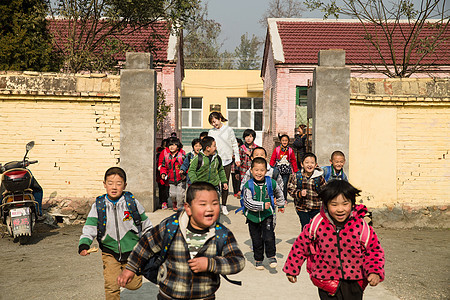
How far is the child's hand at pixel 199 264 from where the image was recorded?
327 centimetres

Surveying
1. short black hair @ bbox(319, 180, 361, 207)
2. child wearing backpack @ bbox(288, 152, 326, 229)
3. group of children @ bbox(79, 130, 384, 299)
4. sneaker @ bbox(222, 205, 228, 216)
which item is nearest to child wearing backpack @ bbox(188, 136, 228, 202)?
sneaker @ bbox(222, 205, 228, 216)

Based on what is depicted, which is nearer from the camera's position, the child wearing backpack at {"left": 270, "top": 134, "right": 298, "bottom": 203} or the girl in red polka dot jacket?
the girl in red polka dot jacket

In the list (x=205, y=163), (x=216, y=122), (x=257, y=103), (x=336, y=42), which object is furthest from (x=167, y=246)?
(x=257, y=103)

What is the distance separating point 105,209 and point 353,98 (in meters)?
6.76

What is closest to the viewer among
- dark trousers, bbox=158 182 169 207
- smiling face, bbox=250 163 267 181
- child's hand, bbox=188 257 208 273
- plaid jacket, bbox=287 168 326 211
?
child's hand, bbox=188 257 208 273

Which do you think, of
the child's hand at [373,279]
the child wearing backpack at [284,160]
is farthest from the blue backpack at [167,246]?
the child wearing backpack at [284,160]

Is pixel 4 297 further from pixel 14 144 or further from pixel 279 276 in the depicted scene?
pixel 14 144

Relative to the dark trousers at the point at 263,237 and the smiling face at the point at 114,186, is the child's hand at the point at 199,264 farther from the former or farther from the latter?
the dark trousers at the point at 263,237

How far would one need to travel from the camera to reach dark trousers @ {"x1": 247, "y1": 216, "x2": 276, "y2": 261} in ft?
22.5

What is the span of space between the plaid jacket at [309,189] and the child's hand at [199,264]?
418 centimetres

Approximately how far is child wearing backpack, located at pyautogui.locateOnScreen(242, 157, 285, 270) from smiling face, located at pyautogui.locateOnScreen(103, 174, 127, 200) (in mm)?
2355

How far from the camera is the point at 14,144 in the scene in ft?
33.5

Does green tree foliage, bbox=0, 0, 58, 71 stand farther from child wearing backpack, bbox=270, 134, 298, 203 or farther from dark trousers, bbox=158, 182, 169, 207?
child wearing backpack, bbox=270, 134, 298, 203

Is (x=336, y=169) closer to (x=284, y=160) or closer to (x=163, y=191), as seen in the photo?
(x=284, y=160)
